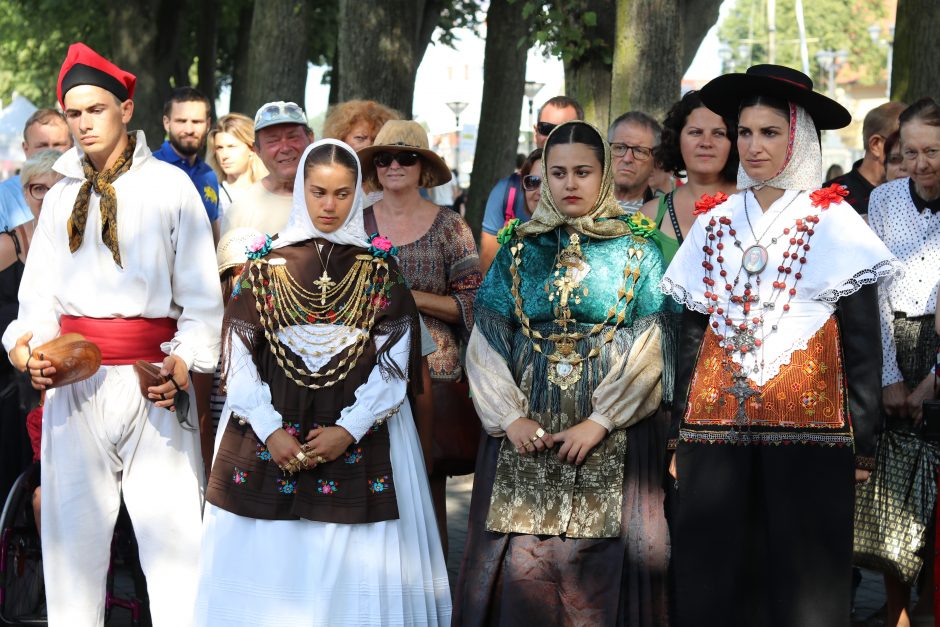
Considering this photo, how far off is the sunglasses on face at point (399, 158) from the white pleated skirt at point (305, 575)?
6.69 feet

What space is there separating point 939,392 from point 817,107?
1574 mm

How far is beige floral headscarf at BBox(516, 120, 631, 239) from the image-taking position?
17.2 feet

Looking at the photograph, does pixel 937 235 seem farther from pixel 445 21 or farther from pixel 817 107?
pixel 445 21

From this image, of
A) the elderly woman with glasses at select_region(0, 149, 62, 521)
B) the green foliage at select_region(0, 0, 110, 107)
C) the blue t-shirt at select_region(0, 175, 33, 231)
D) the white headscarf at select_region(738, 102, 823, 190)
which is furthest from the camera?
the green foliage at select_region(0, 0, 110, 107)

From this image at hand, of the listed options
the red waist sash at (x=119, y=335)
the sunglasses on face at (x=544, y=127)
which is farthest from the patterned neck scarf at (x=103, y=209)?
the sunglasses on face at (x=544, y=127)

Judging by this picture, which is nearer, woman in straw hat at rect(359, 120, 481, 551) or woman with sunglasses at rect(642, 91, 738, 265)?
woman with sunglasses at rect(642, 91, 738, 265)

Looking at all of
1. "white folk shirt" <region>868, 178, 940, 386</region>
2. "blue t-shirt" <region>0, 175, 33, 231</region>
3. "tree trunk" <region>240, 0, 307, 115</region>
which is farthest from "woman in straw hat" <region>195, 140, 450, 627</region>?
"tree trunk" <region>240, 0, 307, 115</region>

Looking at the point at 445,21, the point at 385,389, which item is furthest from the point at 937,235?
the point at 445,21

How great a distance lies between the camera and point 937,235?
5.88 metres

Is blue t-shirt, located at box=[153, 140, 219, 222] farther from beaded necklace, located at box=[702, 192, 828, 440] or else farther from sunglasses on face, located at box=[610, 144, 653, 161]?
beaded necklace, located at box=[702, 192, 828, 440]

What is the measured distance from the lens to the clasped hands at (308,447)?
16.6 feet

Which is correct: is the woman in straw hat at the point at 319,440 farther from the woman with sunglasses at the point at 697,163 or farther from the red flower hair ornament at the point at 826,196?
the red flower hair ornament at the point at 826,196

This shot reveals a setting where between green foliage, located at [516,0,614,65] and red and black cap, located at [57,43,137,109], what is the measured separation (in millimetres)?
7568

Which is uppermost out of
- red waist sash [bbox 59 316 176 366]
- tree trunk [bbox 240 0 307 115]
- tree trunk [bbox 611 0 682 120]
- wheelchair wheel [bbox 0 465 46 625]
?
tree trunk [bbox 240 0 307 115]
